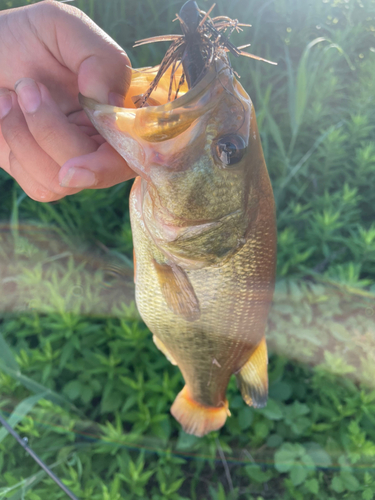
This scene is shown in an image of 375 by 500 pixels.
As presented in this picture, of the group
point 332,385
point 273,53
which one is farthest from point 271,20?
point 332,385

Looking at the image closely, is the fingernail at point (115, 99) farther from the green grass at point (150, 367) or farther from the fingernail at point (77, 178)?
the green grass at point (150, 367)

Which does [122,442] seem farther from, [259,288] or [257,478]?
[259,288]

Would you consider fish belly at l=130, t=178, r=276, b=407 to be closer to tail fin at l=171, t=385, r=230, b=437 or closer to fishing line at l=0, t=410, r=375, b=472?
tail fin at l=171, t=385, r=230, b=437

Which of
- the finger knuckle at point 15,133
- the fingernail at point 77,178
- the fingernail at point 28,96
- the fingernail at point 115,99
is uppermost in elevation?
the fingernail at point 28,96

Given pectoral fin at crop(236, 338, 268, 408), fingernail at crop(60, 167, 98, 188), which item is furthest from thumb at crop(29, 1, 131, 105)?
pectoral fin at crop(236, 338, 268, 408)

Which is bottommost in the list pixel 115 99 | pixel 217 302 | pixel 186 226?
pixel 217 302

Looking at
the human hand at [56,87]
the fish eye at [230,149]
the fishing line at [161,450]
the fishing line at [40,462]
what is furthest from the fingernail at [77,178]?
the fishing line at [161,450]

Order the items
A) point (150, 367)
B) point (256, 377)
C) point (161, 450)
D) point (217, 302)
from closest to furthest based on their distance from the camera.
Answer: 1. point (217, 302)
2. point (256, 377)
3. point (161, 450)
4. point (150, 367)

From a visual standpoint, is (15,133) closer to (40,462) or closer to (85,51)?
(85,51)

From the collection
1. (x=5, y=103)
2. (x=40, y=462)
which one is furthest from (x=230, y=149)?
(x=40, y=462)
